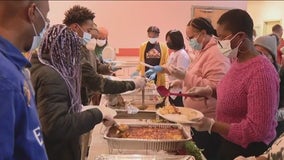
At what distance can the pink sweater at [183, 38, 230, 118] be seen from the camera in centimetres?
171

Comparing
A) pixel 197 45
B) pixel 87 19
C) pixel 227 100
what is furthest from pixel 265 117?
pixel 87 19

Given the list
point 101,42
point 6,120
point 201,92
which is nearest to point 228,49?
point 201,92

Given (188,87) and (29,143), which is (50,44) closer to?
(29,143)

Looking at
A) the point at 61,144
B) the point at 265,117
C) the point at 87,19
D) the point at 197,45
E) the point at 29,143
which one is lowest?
the point at 61,144

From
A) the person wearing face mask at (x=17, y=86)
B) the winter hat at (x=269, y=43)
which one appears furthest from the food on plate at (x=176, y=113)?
the person wearing face mask at (x=17, y=86)

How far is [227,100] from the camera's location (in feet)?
4.33

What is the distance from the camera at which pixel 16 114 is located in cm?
55

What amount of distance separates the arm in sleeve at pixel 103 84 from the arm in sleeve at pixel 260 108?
0.87m

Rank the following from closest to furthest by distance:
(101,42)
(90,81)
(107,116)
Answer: (107,116), (90,81), (101,42)

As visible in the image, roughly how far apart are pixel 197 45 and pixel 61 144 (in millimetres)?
1085

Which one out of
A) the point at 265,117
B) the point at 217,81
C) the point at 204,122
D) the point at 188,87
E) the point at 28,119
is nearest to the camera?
the point at 28,119

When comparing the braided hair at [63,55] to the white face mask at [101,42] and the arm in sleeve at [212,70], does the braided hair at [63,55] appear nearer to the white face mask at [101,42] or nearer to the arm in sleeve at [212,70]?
the arm in sleeve at [212,70]

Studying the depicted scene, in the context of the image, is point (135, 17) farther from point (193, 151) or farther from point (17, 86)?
point (17, 86)

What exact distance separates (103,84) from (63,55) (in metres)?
0.73
